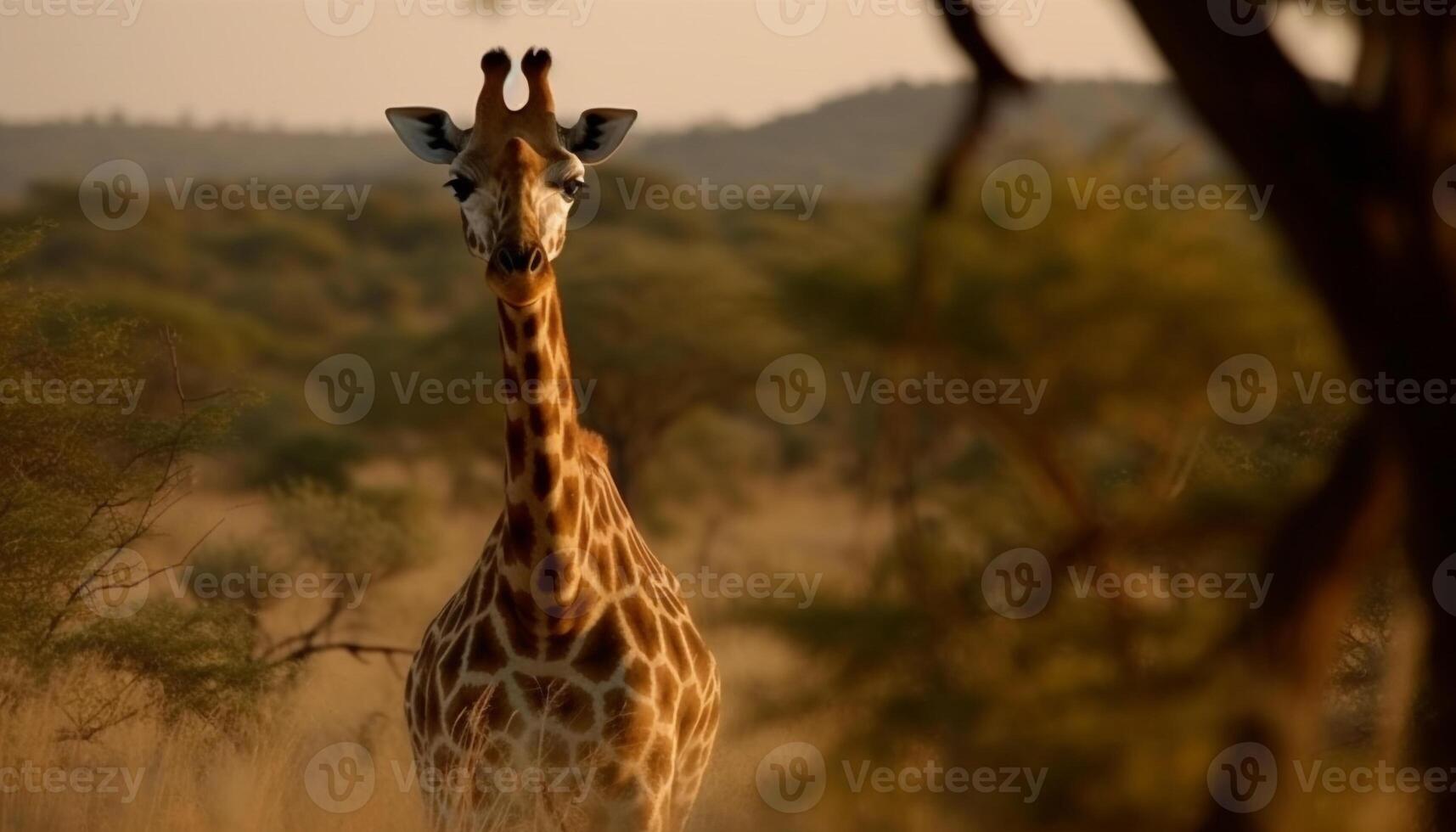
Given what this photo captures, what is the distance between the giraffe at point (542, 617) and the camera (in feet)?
18.6

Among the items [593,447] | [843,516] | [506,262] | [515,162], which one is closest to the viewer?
[506,262]

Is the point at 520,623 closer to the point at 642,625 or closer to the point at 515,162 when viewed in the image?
the point at 642,625

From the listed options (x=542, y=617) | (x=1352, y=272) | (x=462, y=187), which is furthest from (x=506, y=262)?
(x=1352, y=272)

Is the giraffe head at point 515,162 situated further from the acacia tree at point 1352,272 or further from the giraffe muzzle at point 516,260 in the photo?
the acacia tree at point 1352,272

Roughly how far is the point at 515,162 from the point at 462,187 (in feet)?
0.76

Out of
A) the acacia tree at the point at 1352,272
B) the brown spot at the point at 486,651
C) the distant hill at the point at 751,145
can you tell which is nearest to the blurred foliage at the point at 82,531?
the brown spot at the point at 486,651

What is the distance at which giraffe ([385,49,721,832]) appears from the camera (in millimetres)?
5668

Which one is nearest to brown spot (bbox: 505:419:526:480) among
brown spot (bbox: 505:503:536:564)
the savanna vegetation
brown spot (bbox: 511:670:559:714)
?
brown spot (bbox: 505:503:536:564)

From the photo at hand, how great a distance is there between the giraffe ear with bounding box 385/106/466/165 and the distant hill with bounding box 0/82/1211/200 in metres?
1.29

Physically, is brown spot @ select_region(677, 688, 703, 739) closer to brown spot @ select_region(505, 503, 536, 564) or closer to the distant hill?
brown spot @ select_region(505, 503, 536, 564)

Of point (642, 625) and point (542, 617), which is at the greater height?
point (542, 617)

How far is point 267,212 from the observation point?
136 ft

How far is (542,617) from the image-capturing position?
576 centimetres

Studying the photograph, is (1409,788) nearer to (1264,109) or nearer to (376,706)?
(1264,109)
